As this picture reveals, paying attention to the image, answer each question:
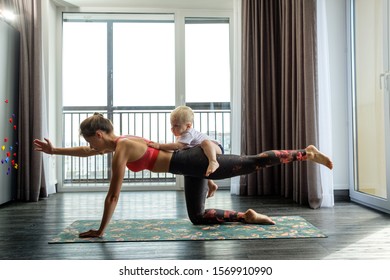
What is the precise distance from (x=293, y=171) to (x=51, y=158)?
2.77 metres

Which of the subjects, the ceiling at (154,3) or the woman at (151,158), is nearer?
the woman at (151,158)

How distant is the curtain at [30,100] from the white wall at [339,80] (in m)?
2.98

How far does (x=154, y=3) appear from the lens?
423 centimetres

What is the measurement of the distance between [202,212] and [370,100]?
193 cm

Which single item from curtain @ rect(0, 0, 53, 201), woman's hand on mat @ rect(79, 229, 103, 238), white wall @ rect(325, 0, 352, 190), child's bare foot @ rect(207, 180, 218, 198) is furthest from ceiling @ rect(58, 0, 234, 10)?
woman's hand on mat @ rect(79, 229, 103, 238)

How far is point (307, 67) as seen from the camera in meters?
3.01

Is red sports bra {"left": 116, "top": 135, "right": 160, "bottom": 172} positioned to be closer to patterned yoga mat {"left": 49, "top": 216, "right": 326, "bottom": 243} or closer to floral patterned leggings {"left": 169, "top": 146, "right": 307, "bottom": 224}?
floral patterned leggings {"left": 169, "top": 146, "right": 307, "bottom": 224}

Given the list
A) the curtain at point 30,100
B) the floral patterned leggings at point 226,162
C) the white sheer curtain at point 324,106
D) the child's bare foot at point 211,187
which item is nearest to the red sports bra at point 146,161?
the floral patterned leggings at point 226,162

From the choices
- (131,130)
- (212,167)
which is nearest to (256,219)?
(212,167)

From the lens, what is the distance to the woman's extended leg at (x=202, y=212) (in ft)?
7.20

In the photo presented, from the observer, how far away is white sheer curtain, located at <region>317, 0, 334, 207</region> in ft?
9.68

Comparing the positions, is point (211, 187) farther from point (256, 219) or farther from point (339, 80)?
point (339, 80)

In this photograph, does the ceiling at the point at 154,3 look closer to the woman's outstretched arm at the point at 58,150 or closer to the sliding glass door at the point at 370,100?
the sliding glass door at the point at 370,100
